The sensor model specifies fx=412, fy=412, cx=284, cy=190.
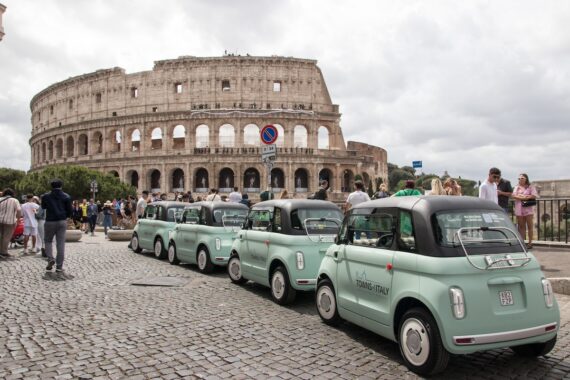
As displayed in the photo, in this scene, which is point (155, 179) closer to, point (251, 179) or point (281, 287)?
point (251, 179)

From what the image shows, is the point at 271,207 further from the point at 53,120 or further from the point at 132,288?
the point at 53,120

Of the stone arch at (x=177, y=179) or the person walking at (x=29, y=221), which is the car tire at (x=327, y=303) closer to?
the person walking at (x=29, y=221)

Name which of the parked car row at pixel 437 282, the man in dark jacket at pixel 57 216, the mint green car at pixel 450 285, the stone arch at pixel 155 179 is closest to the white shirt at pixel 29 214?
the man in dark jacket at pixel 57 216

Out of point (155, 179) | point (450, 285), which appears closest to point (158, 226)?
point (450, 285)

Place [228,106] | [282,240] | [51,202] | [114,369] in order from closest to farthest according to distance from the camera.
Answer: [114,369] → [282,240] → [51,202] → [228,106]

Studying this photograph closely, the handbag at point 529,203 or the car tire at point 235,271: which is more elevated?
the handbag at point 529,203

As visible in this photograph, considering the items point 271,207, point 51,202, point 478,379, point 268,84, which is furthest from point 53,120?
point 478,379

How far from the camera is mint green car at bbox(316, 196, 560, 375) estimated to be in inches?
147

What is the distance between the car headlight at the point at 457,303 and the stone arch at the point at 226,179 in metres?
44.3

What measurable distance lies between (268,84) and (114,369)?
155 feet

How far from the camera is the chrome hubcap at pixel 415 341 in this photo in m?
3.87

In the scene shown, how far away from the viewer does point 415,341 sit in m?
3.99

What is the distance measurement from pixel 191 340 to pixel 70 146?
195 feet

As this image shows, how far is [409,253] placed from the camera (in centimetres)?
423
